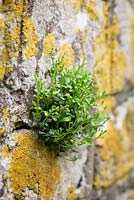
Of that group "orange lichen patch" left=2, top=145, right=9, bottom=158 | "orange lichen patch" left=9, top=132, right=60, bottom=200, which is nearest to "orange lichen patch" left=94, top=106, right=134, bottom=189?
"orange lichen patch" left=9, top=132, right=60, bottom=200

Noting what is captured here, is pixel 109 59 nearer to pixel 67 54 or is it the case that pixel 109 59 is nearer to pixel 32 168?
pixel 67 54

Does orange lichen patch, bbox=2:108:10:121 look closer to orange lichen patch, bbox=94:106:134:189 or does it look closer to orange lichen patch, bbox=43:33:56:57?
orange lichen patch, bbox=43:33:56:57

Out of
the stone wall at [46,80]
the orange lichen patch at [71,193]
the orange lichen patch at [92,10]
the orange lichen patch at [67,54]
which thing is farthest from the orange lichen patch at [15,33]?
the orange lichen patch at [71,193]

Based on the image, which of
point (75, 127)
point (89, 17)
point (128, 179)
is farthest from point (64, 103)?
point (128, 179)

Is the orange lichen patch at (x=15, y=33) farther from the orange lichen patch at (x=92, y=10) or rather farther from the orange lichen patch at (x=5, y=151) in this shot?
the orange lichen patch at (x=92, y=10)

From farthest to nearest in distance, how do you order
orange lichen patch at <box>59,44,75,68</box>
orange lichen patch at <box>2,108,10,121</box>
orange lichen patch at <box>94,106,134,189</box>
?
1. orange lichen patch at <box>94,106,134,189</box>
2. orange lichen patch at <box>59,44,75,68</box>
3. orange lichen patch at <box>2,108,10,121</box>

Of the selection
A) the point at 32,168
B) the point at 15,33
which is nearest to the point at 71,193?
Result: the point at 32,168

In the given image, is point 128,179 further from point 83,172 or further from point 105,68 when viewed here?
point 105,68
